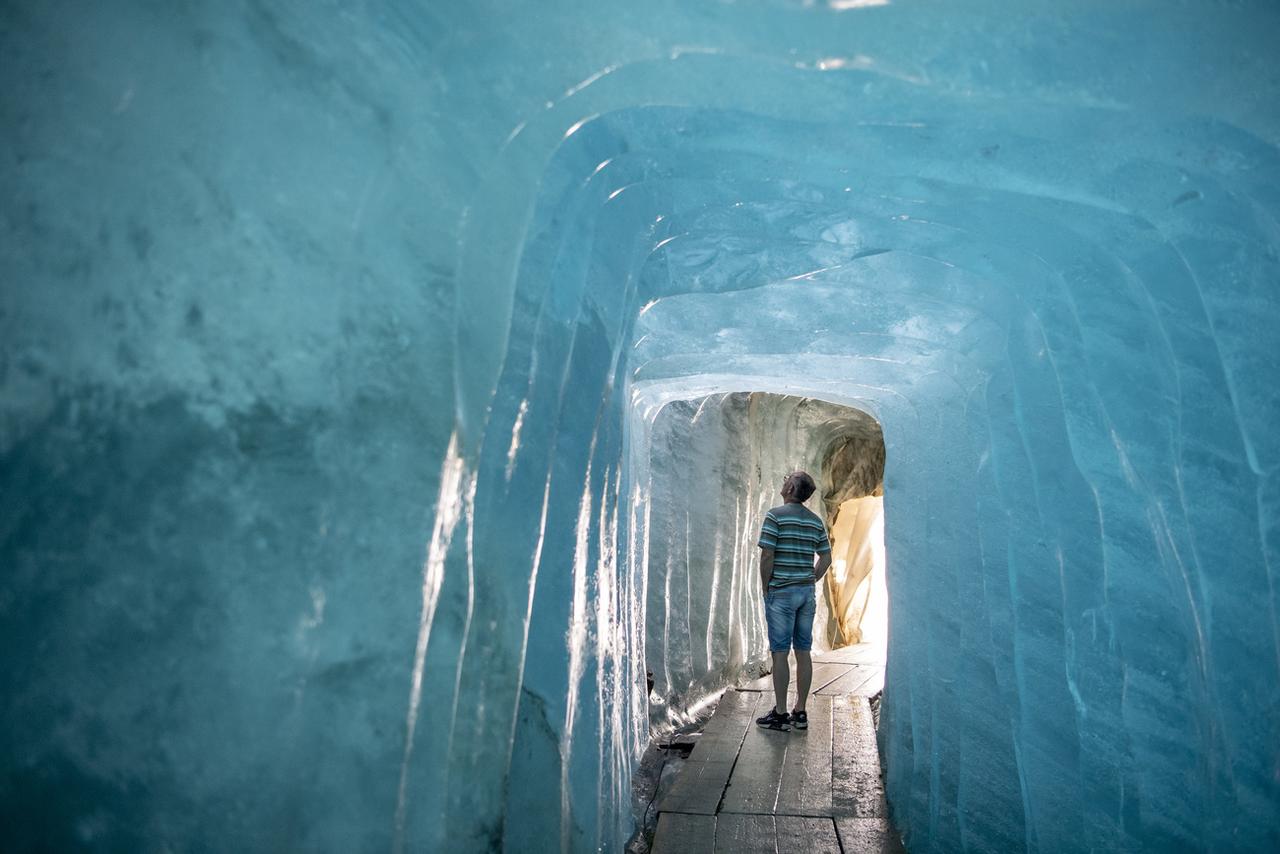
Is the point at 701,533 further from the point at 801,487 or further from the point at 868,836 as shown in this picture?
the point at 868,836

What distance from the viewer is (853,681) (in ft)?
27.0

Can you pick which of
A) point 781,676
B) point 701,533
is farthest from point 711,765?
point 701,533

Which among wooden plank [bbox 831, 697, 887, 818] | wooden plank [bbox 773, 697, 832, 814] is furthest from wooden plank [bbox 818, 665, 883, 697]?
wooden plank [bbox 773, 697, 832, 814]

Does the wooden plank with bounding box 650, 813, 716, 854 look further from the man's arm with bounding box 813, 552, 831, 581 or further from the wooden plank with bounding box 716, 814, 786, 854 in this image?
the man's arm with bounding box 813, 552, 831, 581

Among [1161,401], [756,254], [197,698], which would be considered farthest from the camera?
[756,254]

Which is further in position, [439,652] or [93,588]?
[439,652]

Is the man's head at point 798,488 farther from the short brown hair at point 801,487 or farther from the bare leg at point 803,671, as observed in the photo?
the bare leg at point 803,671

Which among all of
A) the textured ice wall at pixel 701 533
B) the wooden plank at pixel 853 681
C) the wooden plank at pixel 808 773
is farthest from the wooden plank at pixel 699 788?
the wooden plank at pixel 853 681

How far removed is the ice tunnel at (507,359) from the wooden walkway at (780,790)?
89cm

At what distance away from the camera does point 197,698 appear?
139 centimetres

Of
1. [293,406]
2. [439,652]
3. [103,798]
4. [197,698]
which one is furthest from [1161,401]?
[103,798]

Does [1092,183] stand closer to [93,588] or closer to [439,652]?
[439,652]

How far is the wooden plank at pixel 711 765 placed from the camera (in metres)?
4.33

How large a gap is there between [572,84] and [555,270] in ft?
2.15
